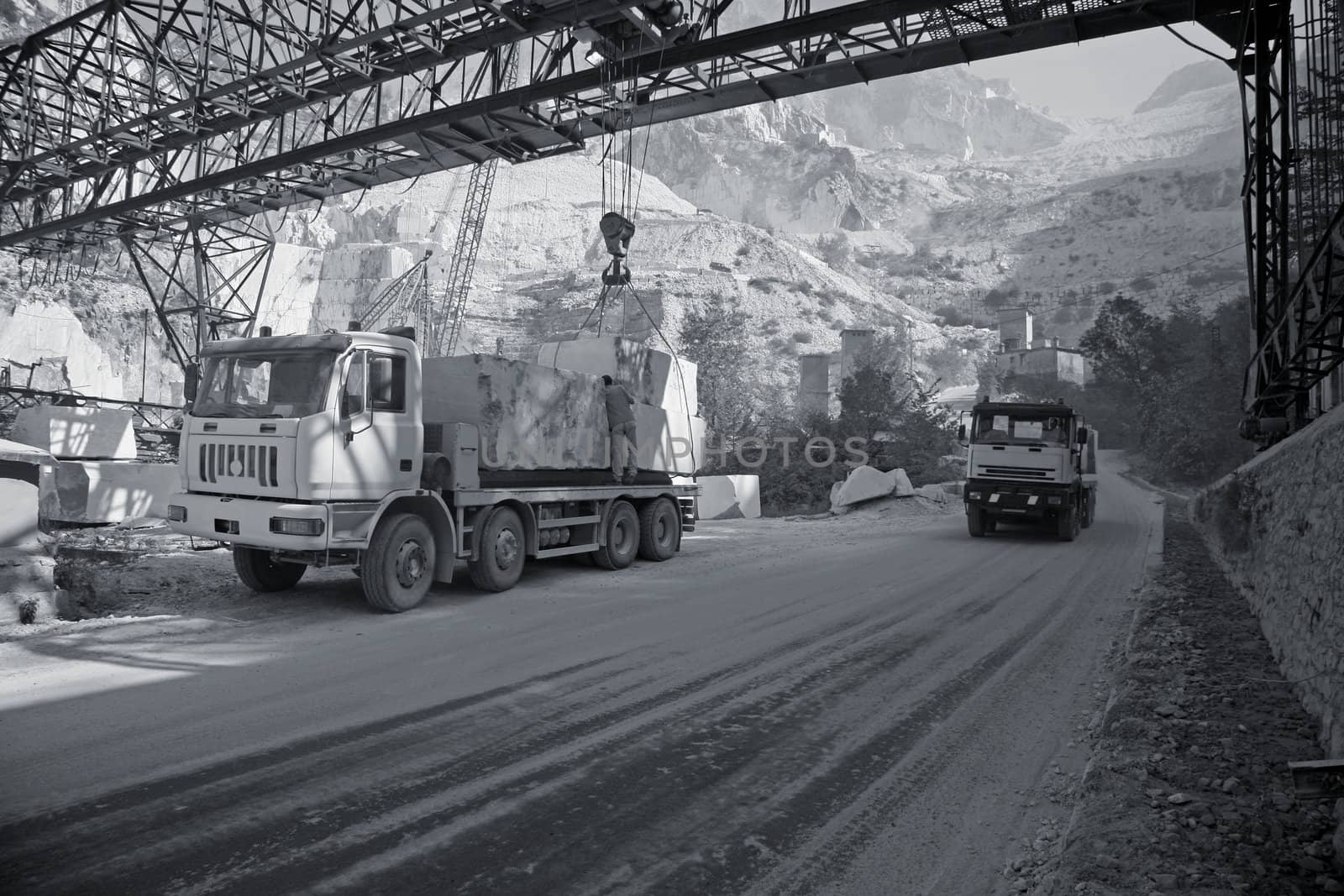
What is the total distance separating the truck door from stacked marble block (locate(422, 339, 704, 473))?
29.4 inches

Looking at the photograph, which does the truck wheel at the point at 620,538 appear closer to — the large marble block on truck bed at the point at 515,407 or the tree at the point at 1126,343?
the large marble block on truck bed at the point at 515,407

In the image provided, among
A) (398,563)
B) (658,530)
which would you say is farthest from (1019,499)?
(398,563)

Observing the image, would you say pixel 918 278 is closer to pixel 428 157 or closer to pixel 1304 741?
pixel 428 157

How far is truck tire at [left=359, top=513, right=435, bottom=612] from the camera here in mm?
8258

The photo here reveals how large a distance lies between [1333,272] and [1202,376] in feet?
108

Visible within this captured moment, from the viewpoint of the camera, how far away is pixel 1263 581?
792 cm

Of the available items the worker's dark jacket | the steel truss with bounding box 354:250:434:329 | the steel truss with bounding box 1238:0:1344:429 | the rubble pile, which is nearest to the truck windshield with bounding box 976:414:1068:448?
the steel truss with bounding box 1238:0:1344:429

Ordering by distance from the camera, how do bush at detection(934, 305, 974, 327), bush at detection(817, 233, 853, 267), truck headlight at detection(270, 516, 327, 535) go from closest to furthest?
1. truck headlight at detection(270, 516, 327, 535)
2. bush at detection(934, 305, 974, 327)
3. bush at detection(817, 233, 853, 267)

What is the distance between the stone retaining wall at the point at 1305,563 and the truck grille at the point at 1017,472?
6.81 m

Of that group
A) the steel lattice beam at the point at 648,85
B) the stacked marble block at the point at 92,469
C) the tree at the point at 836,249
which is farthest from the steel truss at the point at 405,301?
the tree at the point at 836,249

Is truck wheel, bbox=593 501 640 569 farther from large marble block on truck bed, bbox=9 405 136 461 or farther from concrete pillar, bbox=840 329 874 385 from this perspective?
concrete pillar, bbox=840 329 874 385

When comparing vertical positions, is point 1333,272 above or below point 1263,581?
above

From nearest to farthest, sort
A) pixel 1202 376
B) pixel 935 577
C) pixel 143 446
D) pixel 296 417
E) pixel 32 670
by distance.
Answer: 1. pixel 32 670
2. pixel 296 417
3. pixel 935 577
4. pixel 143 446
5. pixel 1202 376

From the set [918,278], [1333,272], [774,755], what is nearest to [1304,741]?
[774,755]
